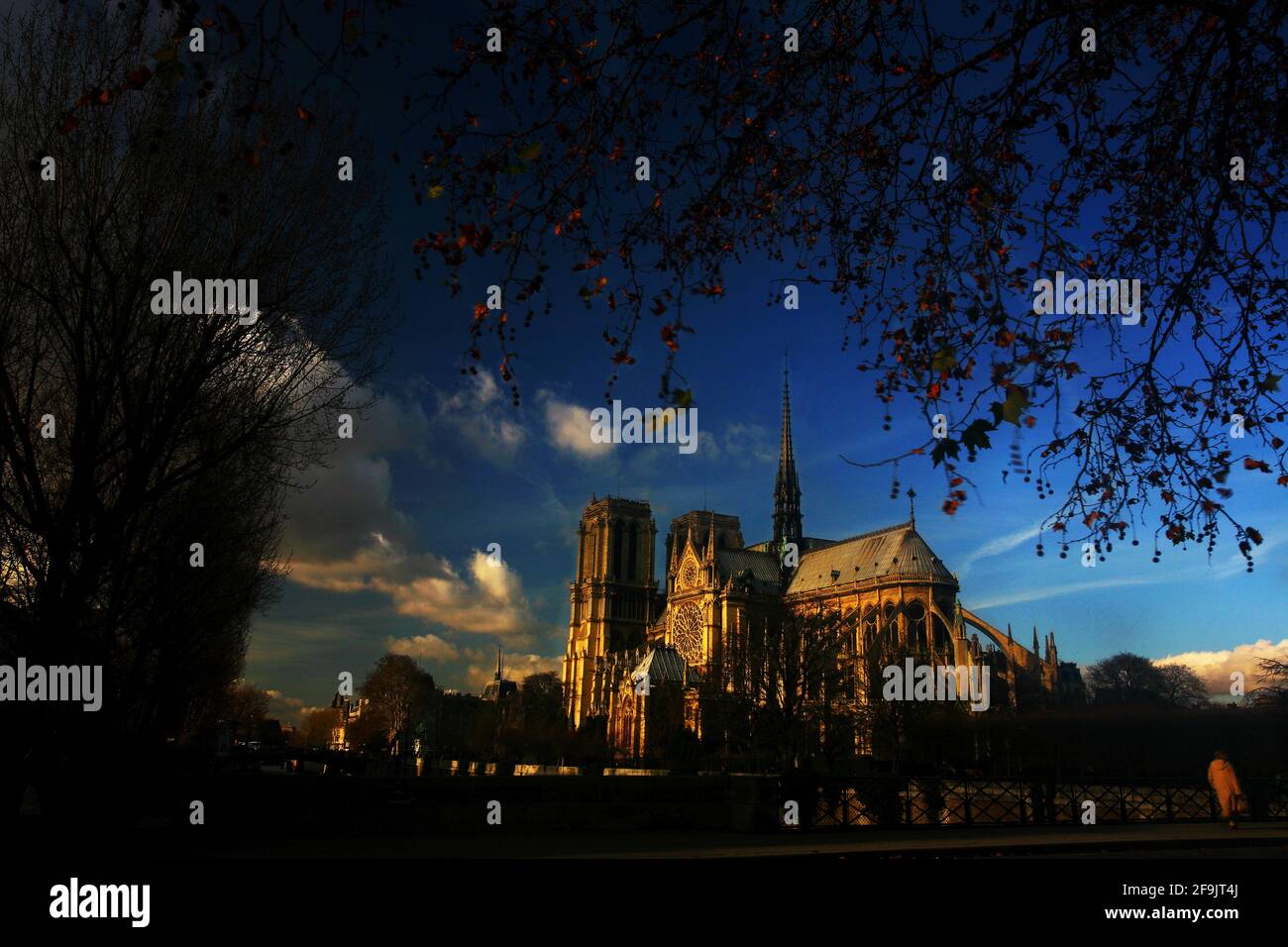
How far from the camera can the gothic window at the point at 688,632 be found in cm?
11469

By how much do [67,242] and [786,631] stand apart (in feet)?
149

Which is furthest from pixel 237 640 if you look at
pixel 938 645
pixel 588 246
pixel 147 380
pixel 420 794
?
pixel 938 645

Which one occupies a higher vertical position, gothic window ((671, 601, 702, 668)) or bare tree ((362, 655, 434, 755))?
gothic window ((671, 601, 702, 668))

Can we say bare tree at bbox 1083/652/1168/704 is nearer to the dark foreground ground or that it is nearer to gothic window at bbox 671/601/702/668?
gothic window at bbox 671/601/702/668

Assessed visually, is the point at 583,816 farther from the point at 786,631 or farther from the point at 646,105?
the point at 786,631

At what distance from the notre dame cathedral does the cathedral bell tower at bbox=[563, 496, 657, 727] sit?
0.68 ft

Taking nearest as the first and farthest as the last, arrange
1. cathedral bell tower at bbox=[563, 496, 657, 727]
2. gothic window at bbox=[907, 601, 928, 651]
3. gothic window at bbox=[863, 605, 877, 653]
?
gothic window at bbox=[863, 605, 877, 653]
gothic window at bbox=[907, 601, 928, 651]
cathedral bell tower at bbox=[563, 496, 657, 727]

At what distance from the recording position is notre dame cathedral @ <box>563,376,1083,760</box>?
83000 mm

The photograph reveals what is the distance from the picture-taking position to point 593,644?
14238 centimetres

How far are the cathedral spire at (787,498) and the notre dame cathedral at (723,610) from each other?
0.47 feet

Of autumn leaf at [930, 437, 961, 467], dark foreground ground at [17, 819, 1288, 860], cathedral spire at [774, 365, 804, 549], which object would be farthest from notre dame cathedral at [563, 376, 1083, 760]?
autumn leaf at [930, 437, 961, 467]

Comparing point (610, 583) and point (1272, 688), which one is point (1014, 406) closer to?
point (1272, 688)

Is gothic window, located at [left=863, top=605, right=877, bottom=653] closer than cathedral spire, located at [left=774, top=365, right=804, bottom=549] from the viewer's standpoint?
Yes

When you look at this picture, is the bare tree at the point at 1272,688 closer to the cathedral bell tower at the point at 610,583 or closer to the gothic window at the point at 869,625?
the gothic window at the point at 869,625
